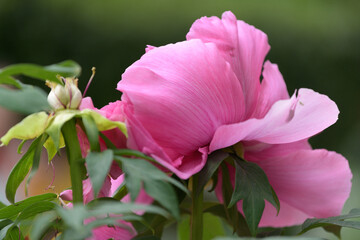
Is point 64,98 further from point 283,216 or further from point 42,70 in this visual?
point 283,216

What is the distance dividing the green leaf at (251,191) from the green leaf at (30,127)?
0.09m

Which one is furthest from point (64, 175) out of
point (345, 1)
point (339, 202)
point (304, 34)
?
point (339, 202)

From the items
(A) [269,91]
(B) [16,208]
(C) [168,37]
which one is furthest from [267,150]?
(C) [168,37]

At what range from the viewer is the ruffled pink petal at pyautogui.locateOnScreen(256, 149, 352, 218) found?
33cm

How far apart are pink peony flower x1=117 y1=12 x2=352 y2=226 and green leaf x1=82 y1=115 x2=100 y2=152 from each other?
20mm

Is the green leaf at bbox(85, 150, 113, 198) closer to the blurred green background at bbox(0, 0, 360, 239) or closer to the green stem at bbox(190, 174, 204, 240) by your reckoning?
the green stem at bbox(190, 174, 204, 240)

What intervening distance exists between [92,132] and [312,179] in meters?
0.15

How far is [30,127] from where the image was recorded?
0.83ft

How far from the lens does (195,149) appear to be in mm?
305

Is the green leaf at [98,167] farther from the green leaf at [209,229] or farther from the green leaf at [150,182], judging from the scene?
the green leaf at [209,229]

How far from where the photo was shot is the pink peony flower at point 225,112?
0.93ft

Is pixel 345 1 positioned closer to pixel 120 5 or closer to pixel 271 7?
pixel 271 7

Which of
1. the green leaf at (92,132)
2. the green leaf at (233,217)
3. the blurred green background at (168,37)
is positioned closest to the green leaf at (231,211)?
the green leaf at (233,217)

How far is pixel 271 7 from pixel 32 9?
1276 mm
